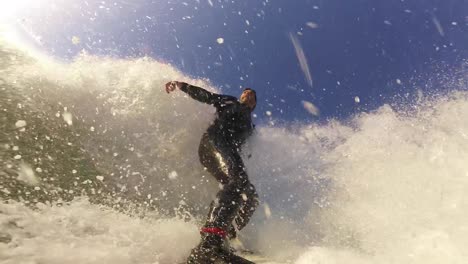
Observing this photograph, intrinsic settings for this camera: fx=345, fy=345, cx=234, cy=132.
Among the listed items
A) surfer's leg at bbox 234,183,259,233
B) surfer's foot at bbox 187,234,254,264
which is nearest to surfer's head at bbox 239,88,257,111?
surfer's leg at bbox 234,183,259,233

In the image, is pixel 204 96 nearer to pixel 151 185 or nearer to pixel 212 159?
pixel 212 159

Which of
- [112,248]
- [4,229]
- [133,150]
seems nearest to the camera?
[4,229]

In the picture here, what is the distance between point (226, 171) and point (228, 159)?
186 mm

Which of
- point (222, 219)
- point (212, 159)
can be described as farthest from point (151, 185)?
point (222, 219)

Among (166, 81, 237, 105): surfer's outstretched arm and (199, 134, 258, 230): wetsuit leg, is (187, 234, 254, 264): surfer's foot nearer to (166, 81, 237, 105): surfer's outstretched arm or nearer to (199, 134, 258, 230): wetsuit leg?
(199, 134, 258, 230): wetsuit leg

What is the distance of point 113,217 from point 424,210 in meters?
4.36

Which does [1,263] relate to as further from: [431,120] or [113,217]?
[431,120]

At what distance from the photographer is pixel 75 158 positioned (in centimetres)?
502

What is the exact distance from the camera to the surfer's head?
4.78 metres

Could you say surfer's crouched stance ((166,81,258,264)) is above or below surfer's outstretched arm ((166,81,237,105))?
below

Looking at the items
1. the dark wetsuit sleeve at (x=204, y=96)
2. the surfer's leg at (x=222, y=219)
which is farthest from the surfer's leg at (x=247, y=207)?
the dark wetsuit sleeve at (x=204, y=96)

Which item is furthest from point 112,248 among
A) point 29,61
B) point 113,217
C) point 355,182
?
point 355,182

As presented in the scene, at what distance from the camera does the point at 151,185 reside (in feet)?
17.4

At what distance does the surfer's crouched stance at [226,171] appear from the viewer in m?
2.86
